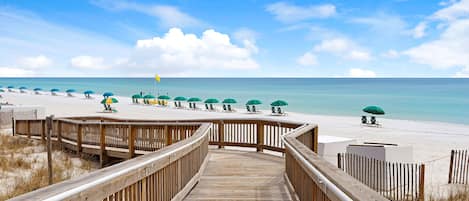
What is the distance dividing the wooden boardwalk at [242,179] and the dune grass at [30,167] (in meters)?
3.86

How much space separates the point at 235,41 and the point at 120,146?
142 metres

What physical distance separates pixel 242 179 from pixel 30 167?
268 inches

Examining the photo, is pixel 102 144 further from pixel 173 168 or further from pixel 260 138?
pixel 173 168

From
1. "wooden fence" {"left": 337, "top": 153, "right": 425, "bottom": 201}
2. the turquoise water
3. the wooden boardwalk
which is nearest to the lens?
the wooden boardwalk

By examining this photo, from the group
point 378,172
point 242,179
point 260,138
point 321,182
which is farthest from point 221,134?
point 321,182

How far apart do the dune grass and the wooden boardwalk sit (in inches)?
152

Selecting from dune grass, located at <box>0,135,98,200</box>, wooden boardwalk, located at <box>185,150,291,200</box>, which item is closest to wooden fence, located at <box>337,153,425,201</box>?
wooden boardwalk, located at <box>185,150,291,200</box>

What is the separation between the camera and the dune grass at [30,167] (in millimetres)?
8711

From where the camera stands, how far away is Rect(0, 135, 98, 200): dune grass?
343 inches

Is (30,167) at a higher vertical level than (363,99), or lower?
lower

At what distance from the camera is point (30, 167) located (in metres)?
10.8

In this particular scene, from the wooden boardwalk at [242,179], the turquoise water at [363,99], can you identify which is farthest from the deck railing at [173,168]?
the turquoise water at [363,99]

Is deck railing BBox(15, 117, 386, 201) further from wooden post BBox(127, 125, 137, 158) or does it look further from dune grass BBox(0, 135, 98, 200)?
dune grass BBox(0, 135, 98, 200)

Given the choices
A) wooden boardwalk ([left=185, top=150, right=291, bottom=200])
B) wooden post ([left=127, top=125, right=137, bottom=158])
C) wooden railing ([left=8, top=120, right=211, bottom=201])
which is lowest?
wooden boardwalk ([left=185, top=150, right=291, bottom=200])
